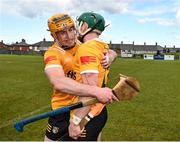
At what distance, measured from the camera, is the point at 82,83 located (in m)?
4.34

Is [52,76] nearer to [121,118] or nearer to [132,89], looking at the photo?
[132,89]

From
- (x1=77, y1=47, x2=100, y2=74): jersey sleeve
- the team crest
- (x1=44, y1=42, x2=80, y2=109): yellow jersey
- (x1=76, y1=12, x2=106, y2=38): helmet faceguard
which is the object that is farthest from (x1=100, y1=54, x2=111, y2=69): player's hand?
the team crest

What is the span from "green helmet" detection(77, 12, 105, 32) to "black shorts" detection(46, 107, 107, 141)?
0.98 metres

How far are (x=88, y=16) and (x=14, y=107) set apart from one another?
10.2 meters

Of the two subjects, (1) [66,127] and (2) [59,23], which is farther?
(1) [66,127]

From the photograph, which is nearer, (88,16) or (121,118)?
(88,16)

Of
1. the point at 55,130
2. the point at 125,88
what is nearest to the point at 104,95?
the point at 125,88

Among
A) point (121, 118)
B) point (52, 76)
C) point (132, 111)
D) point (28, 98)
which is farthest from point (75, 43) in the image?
point (28, 98)

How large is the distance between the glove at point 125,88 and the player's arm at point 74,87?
128 millimetres

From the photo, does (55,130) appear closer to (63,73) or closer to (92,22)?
(63,73)

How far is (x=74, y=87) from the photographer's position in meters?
4.32

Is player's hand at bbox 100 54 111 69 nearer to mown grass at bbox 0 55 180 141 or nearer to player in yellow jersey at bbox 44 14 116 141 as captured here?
player in yellow jersey at bbox 44 14 116 141

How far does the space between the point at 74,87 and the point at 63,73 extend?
292mm

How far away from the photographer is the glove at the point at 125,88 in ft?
14.3
